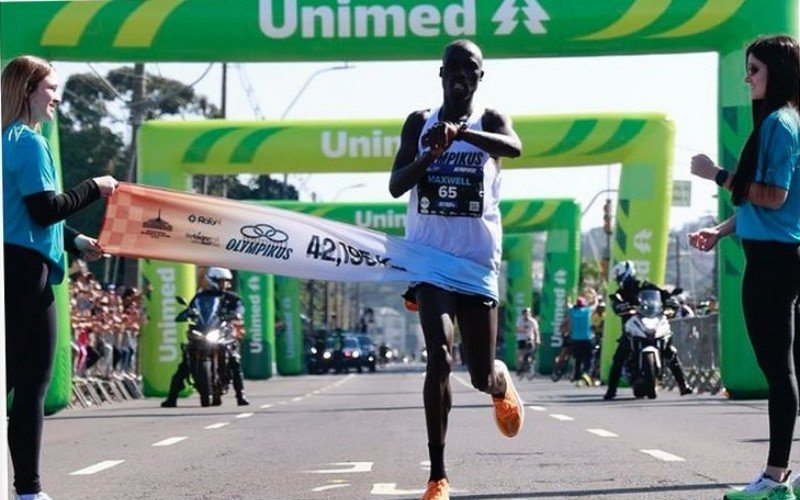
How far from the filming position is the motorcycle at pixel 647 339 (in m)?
21.4

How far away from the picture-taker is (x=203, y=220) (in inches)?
331

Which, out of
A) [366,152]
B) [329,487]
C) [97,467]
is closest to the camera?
[329,487]

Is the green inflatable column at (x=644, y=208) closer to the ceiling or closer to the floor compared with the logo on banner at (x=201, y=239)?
closer to the ceiling

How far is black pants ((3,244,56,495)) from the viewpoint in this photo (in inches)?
272

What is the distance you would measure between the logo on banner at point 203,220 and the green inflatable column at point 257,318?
112 ft

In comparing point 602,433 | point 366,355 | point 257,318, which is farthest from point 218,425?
point 366,355

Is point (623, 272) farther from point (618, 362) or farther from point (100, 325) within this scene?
point (100, 325)

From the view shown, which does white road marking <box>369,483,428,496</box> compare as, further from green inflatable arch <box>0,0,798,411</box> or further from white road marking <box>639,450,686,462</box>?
green inflatable arch <box>0,0,798,411</box>

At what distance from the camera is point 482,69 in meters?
7.73

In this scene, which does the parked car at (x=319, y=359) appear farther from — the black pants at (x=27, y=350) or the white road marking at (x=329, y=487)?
the black pants at (x=27, y=350)

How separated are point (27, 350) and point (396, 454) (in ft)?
15.1

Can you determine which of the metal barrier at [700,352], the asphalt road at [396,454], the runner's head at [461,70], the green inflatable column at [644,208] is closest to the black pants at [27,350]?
the asphalt road at [396,454]

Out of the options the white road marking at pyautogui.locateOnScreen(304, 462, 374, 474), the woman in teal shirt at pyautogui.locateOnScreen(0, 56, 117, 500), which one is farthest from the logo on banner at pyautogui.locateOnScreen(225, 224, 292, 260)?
the white road marking at pyautogui.locateOnScreen(304, 462, 374, 474)

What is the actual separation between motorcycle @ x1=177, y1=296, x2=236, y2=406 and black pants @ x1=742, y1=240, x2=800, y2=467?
48.9ft
